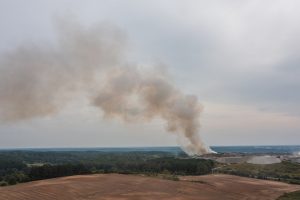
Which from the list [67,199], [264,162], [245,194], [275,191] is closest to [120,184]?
[67,199]

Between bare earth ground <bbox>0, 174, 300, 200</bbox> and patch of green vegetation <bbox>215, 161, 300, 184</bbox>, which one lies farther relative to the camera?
patch of green vegetation <bbox>215, 161, 300, 184</bbox>

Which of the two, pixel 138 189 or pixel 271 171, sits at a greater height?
pixel 271 171

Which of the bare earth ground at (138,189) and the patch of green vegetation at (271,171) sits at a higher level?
the patch of green vegetation at (271,171)

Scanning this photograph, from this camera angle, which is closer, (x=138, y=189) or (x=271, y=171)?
(x=138, y=189)

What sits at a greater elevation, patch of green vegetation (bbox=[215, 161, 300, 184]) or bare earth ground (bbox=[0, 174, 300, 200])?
patch of green vegetation (bbox=[215, 161, 300, 184])
